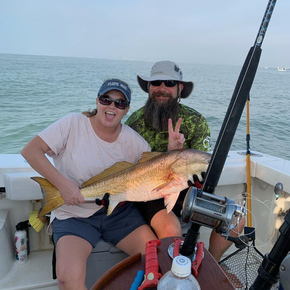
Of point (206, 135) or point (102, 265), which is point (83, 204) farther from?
point (206, 135)

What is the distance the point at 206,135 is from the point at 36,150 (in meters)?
1.76

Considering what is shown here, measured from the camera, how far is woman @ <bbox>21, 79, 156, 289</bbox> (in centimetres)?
228

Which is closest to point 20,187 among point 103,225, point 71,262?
point 103,225

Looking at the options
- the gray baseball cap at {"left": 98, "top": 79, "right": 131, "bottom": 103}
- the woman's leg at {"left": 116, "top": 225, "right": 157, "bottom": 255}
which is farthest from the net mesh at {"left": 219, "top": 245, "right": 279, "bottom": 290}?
the gray baseball cap at {"left": 98, "top": 79, "right": 131, "bottom": 103}

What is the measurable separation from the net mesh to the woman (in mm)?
655

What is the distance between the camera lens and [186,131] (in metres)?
3.11

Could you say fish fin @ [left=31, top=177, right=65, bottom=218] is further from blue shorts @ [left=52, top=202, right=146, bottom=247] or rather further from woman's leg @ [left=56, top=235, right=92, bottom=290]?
woman's leg @ [left=56, top=235, right=92, bottom=290]

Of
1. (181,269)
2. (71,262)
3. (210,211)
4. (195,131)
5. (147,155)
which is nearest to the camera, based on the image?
(181,269)

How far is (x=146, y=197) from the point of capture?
2.49 m

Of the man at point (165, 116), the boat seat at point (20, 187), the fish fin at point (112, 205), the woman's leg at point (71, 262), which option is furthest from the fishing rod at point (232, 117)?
the boat seat at point (20, 187)

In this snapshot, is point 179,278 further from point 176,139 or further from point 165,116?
point 165,116

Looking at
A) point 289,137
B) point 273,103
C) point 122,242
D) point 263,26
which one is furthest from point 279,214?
point 273,103

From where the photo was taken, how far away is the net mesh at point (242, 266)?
2.11m

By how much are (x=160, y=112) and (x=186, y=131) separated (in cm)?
36
